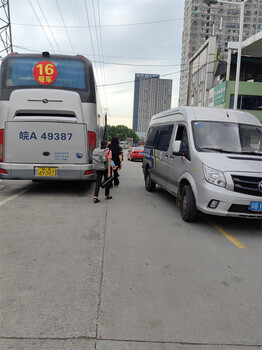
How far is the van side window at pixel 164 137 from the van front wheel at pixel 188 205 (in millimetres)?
1985

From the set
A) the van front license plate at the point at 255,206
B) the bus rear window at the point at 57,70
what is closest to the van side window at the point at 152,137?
the bus rear window at the point at 57,70

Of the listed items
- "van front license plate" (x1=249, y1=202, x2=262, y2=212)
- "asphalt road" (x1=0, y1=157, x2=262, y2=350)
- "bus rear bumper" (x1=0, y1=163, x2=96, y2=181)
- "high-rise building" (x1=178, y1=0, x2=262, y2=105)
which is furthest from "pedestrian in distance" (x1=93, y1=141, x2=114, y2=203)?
"high-rise building" (x1=178, y1=0, x2=262, y2=105)

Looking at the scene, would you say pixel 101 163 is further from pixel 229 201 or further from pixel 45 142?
pixel 229 201

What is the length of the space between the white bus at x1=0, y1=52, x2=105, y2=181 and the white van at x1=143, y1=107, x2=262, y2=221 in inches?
89.4

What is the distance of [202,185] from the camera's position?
5.28 metres

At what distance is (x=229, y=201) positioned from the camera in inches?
197

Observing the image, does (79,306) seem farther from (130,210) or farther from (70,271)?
(130,210)

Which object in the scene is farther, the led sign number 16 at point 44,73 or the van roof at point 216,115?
the led sign number 16 at point 44,73

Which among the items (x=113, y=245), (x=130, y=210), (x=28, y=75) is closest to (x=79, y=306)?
(x=113, y=245)

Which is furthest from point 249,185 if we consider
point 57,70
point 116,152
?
point 116,152

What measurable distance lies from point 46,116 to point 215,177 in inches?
186

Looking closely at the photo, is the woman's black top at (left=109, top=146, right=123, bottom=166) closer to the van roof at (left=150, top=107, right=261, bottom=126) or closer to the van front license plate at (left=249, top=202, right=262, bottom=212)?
the van roof at (left=150, top=107, right=261, bottom=126)

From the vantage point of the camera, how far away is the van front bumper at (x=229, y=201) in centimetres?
499

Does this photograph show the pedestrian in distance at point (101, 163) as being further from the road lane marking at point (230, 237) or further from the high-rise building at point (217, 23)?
the high-rise building at point (217, 23)
